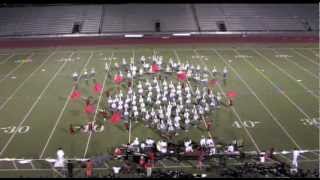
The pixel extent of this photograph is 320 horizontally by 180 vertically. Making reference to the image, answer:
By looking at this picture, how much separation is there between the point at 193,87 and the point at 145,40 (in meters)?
13.1

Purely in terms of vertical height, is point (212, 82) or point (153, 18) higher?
point (153, 18)

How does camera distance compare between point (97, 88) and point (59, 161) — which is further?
point (97, 88)

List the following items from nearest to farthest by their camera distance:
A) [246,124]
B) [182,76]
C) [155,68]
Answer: [246,124] → [182,76] → [155,68]

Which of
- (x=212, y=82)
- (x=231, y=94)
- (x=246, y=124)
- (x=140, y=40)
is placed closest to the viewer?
(x=246, y=124)

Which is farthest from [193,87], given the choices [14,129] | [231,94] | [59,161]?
[59,161]

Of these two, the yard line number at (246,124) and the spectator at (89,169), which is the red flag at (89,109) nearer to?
the yard line number at (246,124)

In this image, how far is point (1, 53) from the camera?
2803 centimetres

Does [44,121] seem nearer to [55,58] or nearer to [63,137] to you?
[63,137]

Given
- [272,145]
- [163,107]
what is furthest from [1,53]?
[272,145]

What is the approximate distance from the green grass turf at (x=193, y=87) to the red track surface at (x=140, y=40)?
1905mm

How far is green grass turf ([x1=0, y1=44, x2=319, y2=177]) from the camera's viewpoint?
13844 mm

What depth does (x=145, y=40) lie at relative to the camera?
31844 mm

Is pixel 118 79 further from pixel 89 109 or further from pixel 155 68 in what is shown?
pixel 89 109

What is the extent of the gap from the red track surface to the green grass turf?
1.90m
